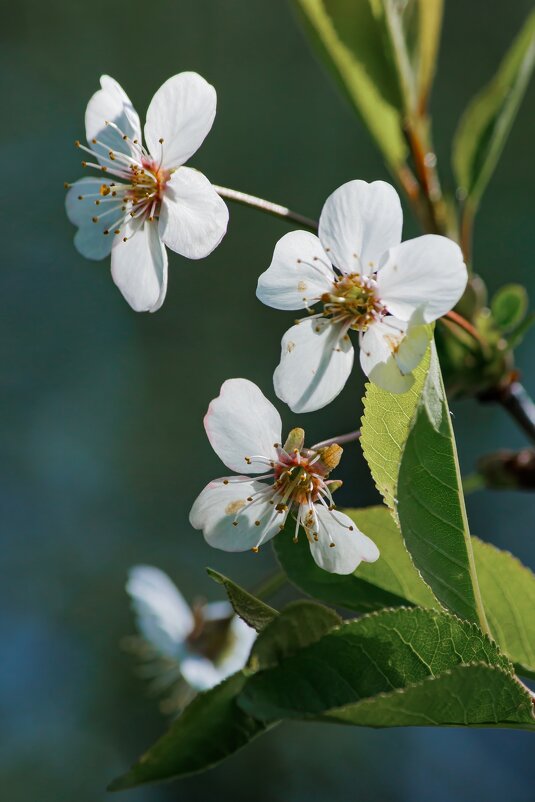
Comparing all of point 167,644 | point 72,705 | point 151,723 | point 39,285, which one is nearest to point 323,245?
point 167,644

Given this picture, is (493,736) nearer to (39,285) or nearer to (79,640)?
(79,640)

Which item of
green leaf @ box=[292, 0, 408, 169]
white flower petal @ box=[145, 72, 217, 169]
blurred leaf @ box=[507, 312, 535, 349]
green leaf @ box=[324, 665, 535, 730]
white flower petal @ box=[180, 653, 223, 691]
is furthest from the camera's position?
white flower petal @ box=[180, 653, 223, 691]

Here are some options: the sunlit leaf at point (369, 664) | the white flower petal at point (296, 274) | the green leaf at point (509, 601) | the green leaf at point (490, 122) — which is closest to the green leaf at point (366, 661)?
the sunlit leaf at point (369, 664)

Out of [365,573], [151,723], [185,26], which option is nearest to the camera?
[365,573]

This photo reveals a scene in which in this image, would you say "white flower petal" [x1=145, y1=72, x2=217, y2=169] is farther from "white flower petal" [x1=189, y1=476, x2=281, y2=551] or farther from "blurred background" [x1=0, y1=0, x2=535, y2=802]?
"blurred background" [x1=0, y1=0, x2=535, y2=802]

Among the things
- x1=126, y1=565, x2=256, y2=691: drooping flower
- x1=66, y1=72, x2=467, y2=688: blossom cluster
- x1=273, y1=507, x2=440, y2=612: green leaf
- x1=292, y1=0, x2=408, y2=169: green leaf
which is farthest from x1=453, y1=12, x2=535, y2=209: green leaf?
x1=126, y1=565, x2=256, y2=691: drooping flower

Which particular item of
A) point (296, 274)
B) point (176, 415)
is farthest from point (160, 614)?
point (176, 415)

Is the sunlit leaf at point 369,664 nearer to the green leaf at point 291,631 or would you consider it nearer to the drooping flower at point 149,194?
the green leaf at point 291,631
